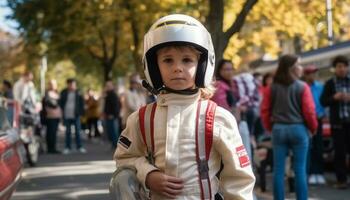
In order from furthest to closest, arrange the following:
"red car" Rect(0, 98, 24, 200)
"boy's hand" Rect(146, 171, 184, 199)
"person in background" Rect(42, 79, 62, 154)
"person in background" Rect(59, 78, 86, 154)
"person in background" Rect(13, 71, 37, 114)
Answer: "person in background" Rect(59, 78, 86, 154) → "person in background" Rect(42, 79, 62, 154) → "person in background" Rect(13, 71, 37, 114) → "red car" Rect(0, 98, 24, 200) → "boy's hand" Rect(146, 171, 184, 199)

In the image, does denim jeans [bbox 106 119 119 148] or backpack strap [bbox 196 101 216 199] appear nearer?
backpack strap [bbox 196 101 216 199]

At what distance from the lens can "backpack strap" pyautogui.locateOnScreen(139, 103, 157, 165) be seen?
3.06m

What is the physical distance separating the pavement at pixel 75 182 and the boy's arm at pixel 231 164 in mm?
5699

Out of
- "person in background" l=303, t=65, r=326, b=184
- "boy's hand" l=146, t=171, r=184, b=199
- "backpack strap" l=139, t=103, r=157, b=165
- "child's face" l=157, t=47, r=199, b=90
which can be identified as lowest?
"person in background" l=303, t=65, r=326, b=184

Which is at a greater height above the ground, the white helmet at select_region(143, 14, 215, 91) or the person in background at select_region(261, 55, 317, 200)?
the white helmet at select_region(143, 14, 215, 91)

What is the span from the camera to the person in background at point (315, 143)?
992cm

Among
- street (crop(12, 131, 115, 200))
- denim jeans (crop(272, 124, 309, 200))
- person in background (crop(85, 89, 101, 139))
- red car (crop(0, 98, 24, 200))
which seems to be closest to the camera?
red car (crop(0, 98, 24, 200))

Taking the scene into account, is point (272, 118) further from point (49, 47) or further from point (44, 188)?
point (49, 47)

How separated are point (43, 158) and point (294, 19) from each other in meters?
8.04

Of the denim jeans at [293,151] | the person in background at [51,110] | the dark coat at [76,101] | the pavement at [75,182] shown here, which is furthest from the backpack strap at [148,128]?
the dark coat at [76,101]

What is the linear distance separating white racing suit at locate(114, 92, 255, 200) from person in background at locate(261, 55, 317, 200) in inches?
173

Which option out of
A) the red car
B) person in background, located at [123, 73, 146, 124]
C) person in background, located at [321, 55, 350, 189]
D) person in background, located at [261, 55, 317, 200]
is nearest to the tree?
person in background, located at [321, 55, 350, 189]

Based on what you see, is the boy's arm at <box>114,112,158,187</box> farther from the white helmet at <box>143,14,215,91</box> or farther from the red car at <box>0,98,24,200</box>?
the red car at <box>0,98,24,200</box>

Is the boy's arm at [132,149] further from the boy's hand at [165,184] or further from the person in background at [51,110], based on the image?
the person in background at [51,110]
